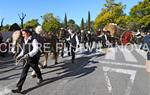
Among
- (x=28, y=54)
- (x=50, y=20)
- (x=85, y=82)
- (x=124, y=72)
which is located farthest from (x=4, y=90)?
(x=50, y=20)

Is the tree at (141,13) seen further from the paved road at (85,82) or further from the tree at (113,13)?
the paved road at (85,82)

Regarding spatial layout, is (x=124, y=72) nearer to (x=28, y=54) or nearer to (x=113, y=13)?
(x=28, y=54)

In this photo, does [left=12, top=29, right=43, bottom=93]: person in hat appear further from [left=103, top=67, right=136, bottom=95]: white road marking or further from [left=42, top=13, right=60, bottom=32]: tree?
[left=42, top=13, right=60, bottom=32]: tree

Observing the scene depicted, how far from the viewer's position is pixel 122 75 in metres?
11.8

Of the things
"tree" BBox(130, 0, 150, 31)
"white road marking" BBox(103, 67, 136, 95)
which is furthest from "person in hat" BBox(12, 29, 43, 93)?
"tree" BBox(130, 0, 150, 31)

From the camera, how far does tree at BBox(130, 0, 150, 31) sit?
243 ft

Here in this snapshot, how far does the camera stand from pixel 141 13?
7919 cm

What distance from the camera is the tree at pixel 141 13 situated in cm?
7402

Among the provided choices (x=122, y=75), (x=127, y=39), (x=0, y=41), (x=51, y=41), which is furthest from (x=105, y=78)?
(x=127, y=39)

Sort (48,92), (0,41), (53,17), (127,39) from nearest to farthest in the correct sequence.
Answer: (48,92) < (0,41) < (127,39) < (53,17)

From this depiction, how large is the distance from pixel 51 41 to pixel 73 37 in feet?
5.26

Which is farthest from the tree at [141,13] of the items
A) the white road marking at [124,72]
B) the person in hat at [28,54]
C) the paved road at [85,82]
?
the person in hat at [28,54]

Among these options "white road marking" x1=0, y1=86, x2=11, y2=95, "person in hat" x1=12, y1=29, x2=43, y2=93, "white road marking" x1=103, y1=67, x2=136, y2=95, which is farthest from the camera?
"white road marking" x1=103, y1=67, x2=136, y2=95

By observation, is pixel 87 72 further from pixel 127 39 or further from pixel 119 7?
pixel 119 7
